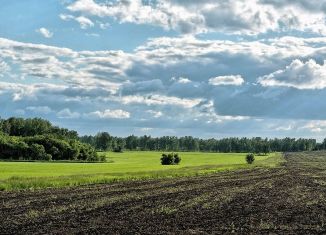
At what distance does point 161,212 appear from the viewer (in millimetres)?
30734

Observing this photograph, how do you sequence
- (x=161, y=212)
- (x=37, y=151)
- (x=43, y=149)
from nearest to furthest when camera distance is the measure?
(x=161, y=212)
(x=37, y=151)
(x=43, y=149)

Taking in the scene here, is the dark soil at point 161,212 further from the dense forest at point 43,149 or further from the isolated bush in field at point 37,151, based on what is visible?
the dense forest at point 43,149

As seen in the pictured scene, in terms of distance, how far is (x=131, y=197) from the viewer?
130 feet

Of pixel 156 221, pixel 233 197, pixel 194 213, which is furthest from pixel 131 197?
pixel 156 221

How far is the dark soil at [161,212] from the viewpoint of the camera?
2431 centimetres

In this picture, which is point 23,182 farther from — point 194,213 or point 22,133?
point 22,133

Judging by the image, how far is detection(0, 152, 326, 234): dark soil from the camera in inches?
957

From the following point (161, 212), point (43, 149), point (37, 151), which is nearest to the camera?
point (161, 212)

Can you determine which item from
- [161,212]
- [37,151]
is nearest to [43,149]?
[37,151]

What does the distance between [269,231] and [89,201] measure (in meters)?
15.9

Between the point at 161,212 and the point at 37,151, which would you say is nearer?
the point at 161,212

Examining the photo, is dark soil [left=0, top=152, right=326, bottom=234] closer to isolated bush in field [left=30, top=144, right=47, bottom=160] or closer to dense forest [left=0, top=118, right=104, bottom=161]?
isolated bush in field [left=30, top=144, right=47, bottom=160]

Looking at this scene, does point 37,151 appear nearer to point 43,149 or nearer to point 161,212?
point 43,149

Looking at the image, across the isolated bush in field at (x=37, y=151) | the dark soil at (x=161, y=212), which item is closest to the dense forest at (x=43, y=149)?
the isolated bush in field at (x=37, y=151)
